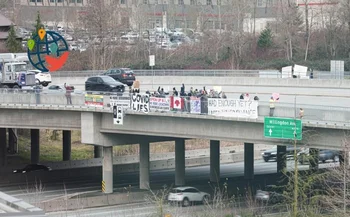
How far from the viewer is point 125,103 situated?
51875 millimetres

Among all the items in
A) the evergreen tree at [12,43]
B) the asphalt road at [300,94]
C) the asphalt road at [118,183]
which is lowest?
the asphalt road at [118,183]

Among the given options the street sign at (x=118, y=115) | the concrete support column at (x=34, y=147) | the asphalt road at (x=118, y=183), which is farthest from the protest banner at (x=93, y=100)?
the concrete support column at (x=34, y=147)

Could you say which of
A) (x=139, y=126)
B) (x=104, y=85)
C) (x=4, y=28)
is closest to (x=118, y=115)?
(x=139, y=126)

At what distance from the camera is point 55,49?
259 ft

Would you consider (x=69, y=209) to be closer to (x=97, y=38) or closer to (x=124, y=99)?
(x=124, y=99)

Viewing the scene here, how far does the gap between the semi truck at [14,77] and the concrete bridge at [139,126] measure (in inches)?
135

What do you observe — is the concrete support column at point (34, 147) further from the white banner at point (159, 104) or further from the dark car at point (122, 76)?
the white banner at point (159, 104)

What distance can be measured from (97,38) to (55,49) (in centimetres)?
2155

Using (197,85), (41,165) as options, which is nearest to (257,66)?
(197,85)

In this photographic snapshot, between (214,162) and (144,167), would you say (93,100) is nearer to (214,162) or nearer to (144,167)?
(144,167)

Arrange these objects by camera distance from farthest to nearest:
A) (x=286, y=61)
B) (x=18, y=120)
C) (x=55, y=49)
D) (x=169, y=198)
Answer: (x=286, y=61) → (x=55, y=49) → (x=18, y=120) → (x=169, y=198)

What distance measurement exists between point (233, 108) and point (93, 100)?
10695mm

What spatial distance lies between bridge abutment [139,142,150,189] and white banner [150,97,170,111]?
6.52m

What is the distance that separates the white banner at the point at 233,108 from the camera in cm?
4534
